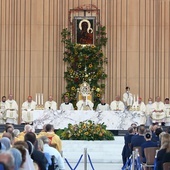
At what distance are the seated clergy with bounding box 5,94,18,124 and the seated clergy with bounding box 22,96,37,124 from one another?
0.39 m

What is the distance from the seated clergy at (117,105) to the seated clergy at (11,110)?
144 inches

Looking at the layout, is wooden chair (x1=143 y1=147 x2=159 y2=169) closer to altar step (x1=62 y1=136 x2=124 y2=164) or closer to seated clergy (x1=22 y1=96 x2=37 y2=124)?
altar step (x1=62 y1=136 x2=124 y2=164)

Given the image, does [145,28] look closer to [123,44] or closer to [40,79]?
[123,44]

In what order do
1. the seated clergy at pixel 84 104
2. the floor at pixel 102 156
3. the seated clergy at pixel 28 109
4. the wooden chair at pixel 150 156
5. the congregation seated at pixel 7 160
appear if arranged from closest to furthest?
1. the congregation seated at pixel 7 160
2. the wooden chair at pixel 150 156
3. the floor at pixel 102 156
4. the seated clergy at pixel 84 104
5. the seated clergy at pixel 28 109

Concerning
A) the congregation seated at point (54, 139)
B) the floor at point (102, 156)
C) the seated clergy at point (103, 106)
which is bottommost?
the floor at point (102, 156)

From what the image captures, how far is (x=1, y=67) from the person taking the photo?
2817 centimetres

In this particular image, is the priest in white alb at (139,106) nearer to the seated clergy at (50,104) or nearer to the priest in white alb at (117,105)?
the priest in white alb at (117,105)

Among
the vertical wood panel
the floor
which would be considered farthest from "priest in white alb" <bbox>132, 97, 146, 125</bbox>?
the floor

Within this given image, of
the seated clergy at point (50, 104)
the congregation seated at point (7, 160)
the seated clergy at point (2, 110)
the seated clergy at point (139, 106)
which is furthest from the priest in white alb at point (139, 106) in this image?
the congregation seated at point (7, 160)

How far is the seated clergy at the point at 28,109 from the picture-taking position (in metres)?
25.5

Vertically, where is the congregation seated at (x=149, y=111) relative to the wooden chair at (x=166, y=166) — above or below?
below

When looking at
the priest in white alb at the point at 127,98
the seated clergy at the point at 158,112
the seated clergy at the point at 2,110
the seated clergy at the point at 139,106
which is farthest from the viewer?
the priest in white alb at the point at 127,98

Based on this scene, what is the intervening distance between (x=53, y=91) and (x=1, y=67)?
231 centimetres

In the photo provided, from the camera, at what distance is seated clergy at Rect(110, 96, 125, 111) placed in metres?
26.5
